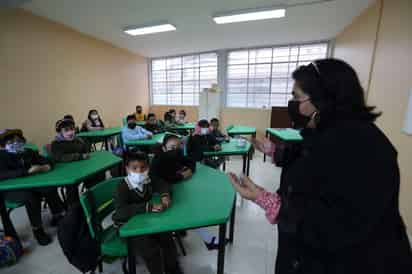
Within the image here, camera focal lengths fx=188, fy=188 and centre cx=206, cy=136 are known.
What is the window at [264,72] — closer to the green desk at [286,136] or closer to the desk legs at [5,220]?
the green desk at [286,136]

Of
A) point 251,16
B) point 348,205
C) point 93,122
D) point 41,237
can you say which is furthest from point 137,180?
point 93,122

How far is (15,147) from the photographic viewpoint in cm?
194

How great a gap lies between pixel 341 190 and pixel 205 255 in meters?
1.69

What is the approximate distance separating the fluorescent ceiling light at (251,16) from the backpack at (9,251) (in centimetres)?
435

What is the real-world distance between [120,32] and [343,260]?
18.9 feet

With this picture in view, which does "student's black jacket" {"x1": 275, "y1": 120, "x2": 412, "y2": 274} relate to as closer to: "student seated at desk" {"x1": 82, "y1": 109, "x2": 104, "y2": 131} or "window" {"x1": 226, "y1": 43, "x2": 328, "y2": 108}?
"student seated at desk" {"x1": 82, "y1": 109, "x2": 104, "y2": 131}

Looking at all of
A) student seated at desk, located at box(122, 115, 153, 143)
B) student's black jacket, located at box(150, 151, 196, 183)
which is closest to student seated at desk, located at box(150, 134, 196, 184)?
student's black jacket, located at box(150, 151, 196, 183)

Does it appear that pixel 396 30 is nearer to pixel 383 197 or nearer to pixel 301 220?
pixel 383 197

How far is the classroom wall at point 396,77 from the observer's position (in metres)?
2.22

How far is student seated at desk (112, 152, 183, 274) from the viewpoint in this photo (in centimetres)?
123

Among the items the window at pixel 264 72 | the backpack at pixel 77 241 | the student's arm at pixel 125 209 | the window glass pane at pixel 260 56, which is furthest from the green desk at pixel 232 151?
the window glass pane at pixel 260 56

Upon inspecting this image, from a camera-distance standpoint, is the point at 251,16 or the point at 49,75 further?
the point at 49,75

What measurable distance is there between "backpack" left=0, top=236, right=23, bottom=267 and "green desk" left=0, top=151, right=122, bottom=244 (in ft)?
0.45

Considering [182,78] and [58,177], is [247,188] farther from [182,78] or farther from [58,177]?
[182,78]
